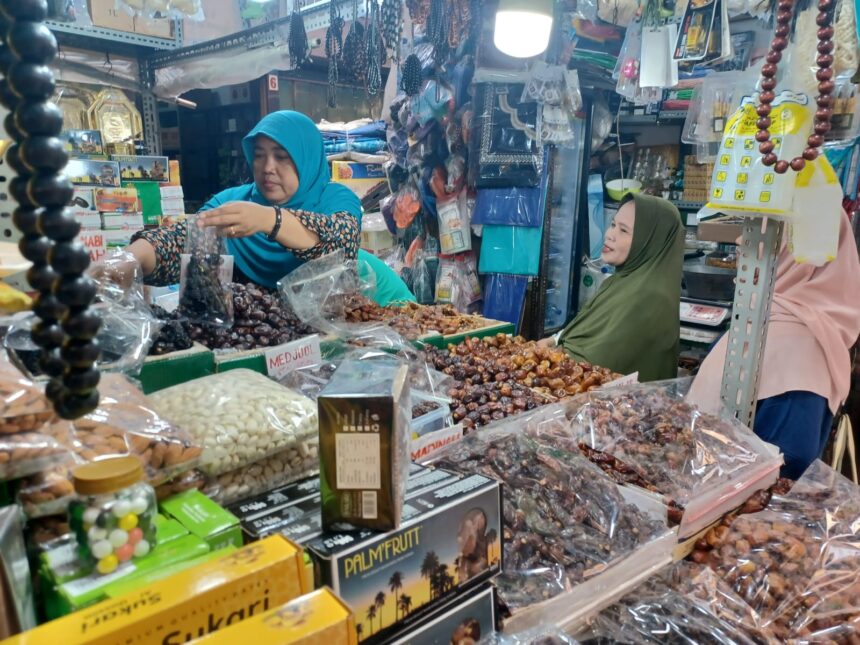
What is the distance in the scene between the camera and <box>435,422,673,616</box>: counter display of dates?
1017 millimetres

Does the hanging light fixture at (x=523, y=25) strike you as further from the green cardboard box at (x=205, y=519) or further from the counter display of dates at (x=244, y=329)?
the green cardboard box at (x=205, y=519)

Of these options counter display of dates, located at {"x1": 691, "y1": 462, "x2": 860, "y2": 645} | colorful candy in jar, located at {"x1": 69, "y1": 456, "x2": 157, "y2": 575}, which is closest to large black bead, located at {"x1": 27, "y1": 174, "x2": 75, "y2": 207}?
colorful candy in jar, located at {"x1": 69, "y1": 456, "x2": 157, "y2": 575}

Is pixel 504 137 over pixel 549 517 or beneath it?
over

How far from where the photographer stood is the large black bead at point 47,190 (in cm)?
43

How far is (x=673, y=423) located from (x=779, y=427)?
0.78 meters

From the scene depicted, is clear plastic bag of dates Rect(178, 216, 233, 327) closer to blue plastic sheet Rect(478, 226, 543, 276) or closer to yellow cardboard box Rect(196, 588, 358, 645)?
yellow cardboard box Rect(196, 588, 358, 645)

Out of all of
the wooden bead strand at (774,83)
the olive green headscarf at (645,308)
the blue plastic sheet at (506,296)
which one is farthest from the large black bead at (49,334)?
the blue plastic sheet at (506,296)

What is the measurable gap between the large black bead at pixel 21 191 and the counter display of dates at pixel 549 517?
77 cm

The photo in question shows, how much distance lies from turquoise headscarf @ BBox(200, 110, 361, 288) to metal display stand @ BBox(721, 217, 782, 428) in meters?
1.58

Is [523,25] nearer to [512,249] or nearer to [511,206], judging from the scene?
[511,206]

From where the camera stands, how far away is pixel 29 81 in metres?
0.43

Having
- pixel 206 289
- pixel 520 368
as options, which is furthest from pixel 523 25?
pixel 206 289

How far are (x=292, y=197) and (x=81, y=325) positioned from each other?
2.13 metres

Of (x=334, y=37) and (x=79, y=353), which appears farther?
(x=334, y=37)
